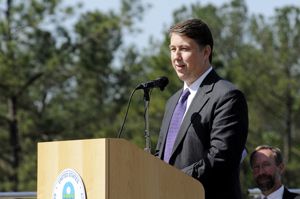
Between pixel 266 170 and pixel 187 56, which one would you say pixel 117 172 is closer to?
pixel 187 56

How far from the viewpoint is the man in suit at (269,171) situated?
545cm

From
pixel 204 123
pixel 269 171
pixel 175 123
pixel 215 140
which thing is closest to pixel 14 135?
pixel 269 171

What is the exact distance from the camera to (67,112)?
109 feet

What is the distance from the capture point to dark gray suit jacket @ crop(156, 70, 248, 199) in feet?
13.3

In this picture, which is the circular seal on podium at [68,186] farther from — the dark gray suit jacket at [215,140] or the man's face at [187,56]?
the man's face at [187,56]

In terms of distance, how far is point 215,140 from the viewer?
4105 mm

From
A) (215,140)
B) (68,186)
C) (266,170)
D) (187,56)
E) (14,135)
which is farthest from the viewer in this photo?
(14,135)

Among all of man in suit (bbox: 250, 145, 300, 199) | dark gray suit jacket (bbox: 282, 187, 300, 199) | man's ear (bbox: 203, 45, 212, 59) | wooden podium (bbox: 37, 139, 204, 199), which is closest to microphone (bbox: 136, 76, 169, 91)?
man's ear (bbox: 203, 45, 212, 59)

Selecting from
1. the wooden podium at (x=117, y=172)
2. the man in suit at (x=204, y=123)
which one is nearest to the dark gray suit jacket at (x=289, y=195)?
the man in suit at (x=204, y=123)

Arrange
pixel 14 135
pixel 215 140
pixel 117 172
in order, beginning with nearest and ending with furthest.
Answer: pixel 117 172
pixel 215 140
pixel 14 135

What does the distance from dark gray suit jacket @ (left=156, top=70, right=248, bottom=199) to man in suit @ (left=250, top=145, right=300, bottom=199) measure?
1.17 metres

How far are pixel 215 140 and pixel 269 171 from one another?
144 cm

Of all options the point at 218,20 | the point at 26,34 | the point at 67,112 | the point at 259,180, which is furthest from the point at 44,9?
the point at 259,180

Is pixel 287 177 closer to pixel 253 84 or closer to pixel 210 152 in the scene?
pixel 253 84
